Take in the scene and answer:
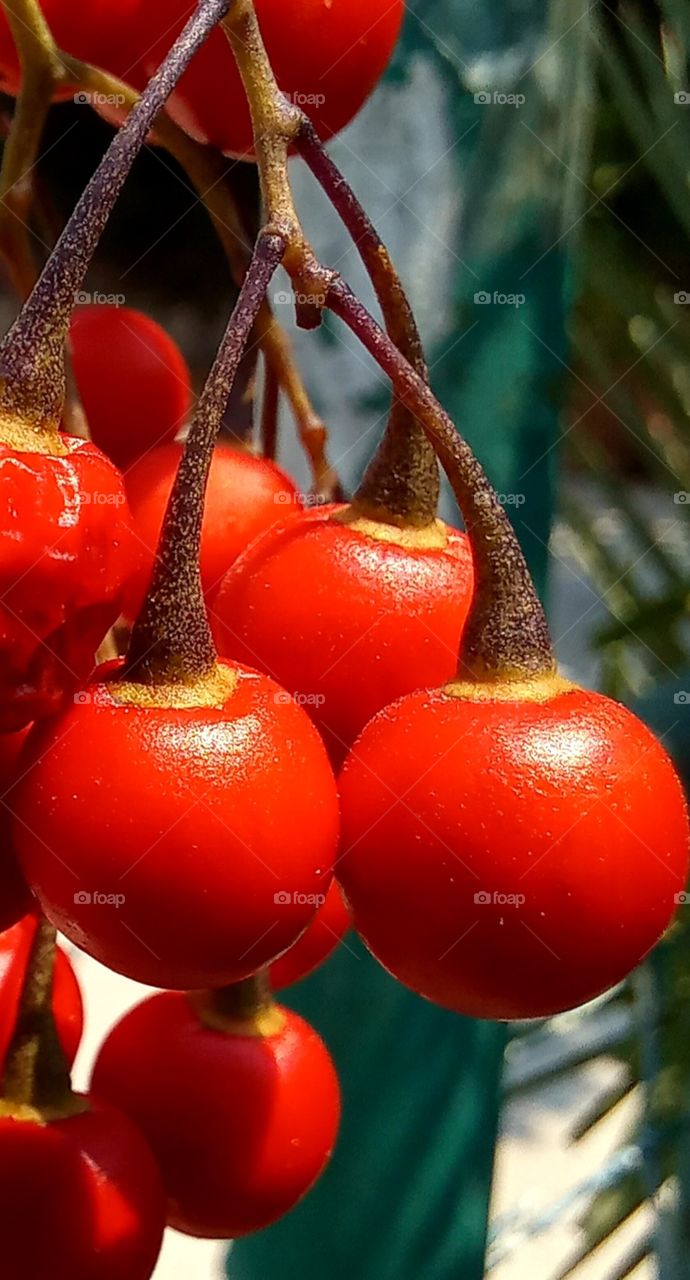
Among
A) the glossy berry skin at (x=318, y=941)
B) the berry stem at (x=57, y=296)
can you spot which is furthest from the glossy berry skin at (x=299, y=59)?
the glossy berry skin at (x=318, y=941)

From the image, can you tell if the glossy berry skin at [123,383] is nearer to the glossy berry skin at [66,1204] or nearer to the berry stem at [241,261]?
the berry stem at [241,261]

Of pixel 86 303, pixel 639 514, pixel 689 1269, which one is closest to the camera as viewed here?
pixel 86 303

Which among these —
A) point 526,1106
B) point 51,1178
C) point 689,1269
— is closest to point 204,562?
point 51,1178

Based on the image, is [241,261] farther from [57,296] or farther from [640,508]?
[640,508]

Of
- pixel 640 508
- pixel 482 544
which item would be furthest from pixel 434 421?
pixel 640 508

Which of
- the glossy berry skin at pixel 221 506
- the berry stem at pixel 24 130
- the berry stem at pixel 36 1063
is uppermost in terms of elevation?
the berry stem at pixel 24 130

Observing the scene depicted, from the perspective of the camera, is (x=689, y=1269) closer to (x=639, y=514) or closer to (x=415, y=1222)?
(x=415, y=1222)
